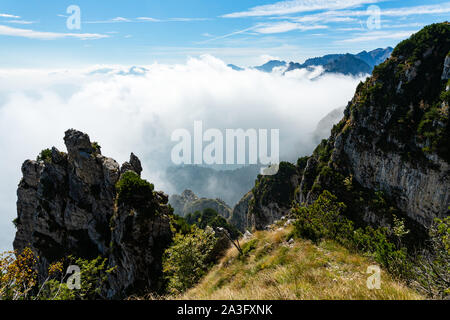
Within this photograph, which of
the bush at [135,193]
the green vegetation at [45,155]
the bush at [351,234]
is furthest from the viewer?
the green vegetation at [45,155]

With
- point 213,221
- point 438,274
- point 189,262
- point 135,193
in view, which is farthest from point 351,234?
point 213,221

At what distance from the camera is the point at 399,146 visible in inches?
3120

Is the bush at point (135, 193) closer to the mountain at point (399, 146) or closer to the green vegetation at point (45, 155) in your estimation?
the green vegetation at point (45, 155)

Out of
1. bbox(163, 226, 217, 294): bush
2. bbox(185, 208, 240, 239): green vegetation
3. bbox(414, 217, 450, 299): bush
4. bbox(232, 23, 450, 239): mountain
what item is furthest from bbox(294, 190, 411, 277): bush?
bbox(185, 208, 240, 239): green vegetation

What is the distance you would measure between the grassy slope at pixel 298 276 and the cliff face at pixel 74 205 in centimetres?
2623

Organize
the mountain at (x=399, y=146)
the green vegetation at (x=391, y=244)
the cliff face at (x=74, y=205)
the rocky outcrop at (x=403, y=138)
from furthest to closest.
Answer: the mountain at (x=399, y=146) → the rocky outcrop at (x=403, y=138) → the cliff face at (x=74, y=205) → the green vegetation at (x=391, y=244)

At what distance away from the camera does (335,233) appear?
19.2 metres

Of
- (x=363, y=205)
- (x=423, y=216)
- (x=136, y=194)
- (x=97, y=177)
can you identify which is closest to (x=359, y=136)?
(x=363, y=205)

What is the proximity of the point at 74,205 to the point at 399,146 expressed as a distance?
98.1m

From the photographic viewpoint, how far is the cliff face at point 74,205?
50094 millimetres

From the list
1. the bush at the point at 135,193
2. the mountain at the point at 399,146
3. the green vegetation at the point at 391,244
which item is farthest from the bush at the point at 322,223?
the mountain at the point at 399,146

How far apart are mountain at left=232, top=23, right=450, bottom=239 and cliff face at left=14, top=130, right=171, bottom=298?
62.8 metres

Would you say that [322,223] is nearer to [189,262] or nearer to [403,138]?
[189,262]
